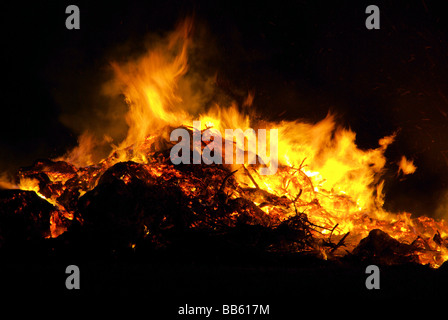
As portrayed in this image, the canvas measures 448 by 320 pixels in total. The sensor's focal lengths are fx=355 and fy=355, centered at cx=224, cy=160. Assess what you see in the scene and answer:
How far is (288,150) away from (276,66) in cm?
192

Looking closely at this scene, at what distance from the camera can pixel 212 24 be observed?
23.4ft

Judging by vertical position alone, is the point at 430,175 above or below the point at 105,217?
above

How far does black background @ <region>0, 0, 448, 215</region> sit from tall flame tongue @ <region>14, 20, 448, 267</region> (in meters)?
0.40

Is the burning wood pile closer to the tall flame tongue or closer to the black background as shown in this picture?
the tall flame tongue

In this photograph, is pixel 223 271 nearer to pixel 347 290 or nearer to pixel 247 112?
pixel 347 290

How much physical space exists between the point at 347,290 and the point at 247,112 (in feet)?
16.1

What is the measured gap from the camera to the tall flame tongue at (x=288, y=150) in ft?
18.8

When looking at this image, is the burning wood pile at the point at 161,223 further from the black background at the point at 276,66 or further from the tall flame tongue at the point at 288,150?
the black background at the point at 276,66

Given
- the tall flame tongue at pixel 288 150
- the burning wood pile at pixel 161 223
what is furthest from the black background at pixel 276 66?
the burning wood pile at pixel 161 223

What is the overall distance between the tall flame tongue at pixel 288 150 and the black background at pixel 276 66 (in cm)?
40

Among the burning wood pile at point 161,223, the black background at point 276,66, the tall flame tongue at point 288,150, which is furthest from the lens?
the black background at point 276,66

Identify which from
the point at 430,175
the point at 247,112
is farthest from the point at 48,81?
the point at 430,175

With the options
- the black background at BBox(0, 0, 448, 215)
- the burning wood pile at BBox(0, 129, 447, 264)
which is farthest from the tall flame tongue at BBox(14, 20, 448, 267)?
the burning wood pile at BBox(0, 129, 447, 264)

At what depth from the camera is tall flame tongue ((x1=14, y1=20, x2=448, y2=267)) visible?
573 centimetres
